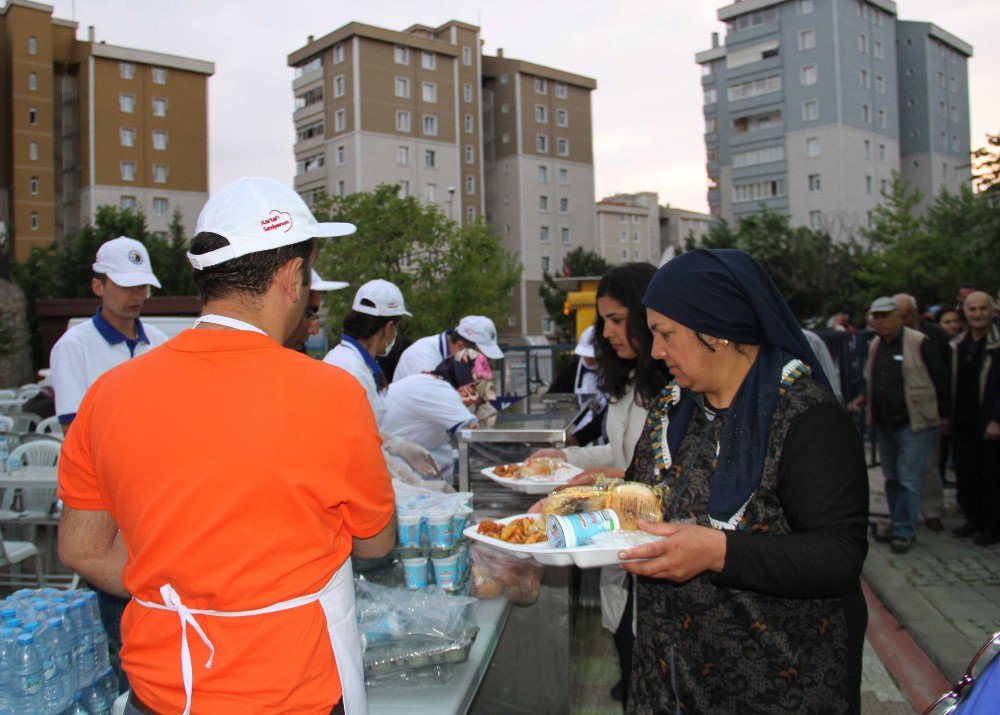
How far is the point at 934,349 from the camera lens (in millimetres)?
7062

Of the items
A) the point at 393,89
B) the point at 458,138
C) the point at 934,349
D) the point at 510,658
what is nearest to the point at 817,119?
the point at 458,138

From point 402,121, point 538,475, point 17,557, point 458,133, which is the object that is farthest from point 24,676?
point 458,133

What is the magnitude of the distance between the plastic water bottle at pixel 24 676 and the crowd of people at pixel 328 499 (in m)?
0.39

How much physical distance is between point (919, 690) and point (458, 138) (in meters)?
61.7

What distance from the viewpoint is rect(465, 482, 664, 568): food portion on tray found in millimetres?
1976

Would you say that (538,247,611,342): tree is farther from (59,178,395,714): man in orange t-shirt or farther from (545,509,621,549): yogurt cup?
(59,178,395,714): man in orange t-shirt

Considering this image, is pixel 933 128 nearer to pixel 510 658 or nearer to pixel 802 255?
pixel 802 255

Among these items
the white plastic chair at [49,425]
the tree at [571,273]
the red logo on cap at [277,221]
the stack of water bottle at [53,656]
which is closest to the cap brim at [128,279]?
the stack of water bottle at [53,656]

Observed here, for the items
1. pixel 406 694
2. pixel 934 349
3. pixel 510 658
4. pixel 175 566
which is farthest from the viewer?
pixel 934 349

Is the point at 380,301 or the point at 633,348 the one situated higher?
the point at 380,301

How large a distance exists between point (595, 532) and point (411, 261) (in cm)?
3649

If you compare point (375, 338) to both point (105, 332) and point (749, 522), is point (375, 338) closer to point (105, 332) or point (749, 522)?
point (105, 332)

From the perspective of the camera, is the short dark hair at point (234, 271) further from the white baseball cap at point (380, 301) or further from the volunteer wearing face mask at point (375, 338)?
the white baseball cap at point (380, 301)

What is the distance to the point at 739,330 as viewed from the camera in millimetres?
2014
